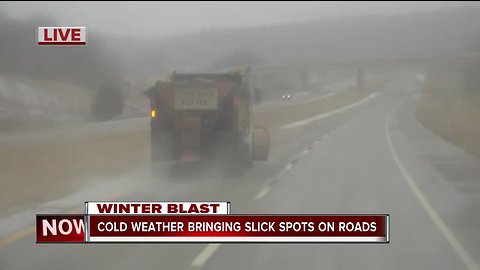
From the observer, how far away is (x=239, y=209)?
911 cm

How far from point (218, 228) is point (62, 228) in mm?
1412

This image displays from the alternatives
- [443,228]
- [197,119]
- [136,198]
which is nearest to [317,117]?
[197,119]

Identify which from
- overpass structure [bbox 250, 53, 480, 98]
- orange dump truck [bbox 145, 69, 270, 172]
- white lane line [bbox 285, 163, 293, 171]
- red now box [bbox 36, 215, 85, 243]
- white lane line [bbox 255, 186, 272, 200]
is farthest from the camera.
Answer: white lane line [bbox 285, 163, 293, 171]

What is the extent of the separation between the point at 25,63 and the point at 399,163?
10.6m

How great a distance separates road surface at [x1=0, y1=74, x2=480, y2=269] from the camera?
19.7ft

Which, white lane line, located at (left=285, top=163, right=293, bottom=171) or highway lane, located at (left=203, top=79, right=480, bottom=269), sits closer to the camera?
highway lane, located at (left=203, top=79, right=480, bottom=269)

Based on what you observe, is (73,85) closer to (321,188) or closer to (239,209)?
(239,209)

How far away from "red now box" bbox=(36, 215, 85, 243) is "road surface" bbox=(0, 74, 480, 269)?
32cm

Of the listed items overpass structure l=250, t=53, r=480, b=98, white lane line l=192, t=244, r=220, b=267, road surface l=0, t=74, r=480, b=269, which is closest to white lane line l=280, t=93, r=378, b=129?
road surface l=0, t=74, r=480, b=269

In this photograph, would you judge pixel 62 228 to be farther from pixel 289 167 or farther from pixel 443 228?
pixel 289 167

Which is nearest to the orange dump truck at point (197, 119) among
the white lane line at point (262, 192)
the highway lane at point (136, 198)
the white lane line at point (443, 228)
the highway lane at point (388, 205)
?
the highway lane at point (136, 198)

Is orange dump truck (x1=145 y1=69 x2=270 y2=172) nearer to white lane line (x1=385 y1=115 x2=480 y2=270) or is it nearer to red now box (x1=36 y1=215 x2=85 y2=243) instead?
white lane line (x1=385 y1=115 x2=480 y2=270)

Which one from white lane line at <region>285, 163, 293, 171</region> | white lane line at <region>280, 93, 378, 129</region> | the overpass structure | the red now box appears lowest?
the red now box

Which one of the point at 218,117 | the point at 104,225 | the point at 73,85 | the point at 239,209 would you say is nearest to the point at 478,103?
the point at 239,209
